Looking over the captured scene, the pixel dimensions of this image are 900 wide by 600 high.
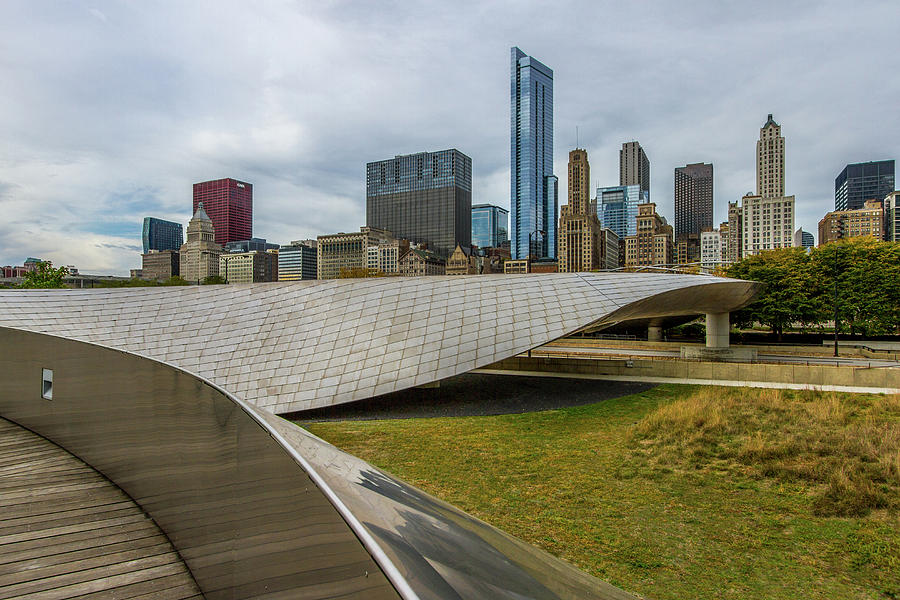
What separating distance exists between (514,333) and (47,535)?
13505 millimetres

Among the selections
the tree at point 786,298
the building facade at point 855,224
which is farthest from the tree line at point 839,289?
the building facade at point 855,224

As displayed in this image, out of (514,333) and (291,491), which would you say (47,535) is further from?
(514,333)

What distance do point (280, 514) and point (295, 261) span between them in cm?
19102

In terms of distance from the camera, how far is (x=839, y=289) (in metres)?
37.9

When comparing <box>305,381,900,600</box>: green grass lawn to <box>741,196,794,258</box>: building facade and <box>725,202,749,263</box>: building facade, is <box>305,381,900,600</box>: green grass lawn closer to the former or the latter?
<box>741,196,794,258</box>: building facade

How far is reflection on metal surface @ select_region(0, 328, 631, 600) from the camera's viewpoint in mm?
1725

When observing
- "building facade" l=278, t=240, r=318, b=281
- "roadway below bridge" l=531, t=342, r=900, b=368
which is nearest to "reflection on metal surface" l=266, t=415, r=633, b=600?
"roadway below bridge" l=531, t=342, r=900, b=368

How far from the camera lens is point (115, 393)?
446cm

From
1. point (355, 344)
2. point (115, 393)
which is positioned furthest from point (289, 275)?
point (115, 393)

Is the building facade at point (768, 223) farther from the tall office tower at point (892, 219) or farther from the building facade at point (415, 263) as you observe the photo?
the building facade at point (415, 263)

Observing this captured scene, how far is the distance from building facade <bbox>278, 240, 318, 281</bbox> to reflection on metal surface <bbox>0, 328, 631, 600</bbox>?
7264 inches

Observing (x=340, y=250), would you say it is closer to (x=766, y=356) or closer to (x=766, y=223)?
(x=766, y=223)

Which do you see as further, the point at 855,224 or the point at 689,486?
the point at 855,224

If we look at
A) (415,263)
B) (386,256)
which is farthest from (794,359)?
(386,256)
